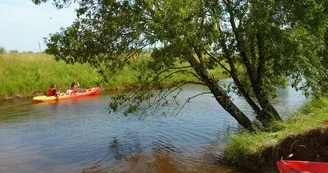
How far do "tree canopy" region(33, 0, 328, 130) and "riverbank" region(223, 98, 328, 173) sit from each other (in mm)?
1195

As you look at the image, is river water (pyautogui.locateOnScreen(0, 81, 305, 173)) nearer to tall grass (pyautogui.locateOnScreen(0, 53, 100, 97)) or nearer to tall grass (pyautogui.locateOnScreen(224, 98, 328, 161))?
tall grass (pyautogui.locateOnScreen(224, 98, 328, 161))

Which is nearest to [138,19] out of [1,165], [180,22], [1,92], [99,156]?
[180,22]

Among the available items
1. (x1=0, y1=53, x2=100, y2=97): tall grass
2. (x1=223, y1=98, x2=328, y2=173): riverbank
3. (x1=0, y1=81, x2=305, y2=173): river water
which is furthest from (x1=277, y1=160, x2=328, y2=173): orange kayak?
(x1=0, y1=53, x2=100, y2=97): tall grass

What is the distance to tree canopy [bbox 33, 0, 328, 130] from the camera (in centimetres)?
916

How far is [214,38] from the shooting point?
927 centimetres

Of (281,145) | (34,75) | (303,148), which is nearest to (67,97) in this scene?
(34,75)

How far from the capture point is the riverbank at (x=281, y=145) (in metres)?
8.75

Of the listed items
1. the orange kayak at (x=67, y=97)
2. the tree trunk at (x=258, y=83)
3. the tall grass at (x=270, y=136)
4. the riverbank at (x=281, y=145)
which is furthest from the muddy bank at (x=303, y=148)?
the orange kayak at (x=67, y=97)

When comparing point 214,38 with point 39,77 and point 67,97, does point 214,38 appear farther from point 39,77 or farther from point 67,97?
point 39,77

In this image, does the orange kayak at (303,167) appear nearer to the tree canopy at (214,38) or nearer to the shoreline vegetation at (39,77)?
the tree canopy at (214,38)

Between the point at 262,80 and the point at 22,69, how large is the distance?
2395 centimetres

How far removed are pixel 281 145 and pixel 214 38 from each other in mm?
3042

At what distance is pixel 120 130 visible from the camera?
15844 millimetres

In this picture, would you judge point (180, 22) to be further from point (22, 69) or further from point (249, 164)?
point (22, 69)
